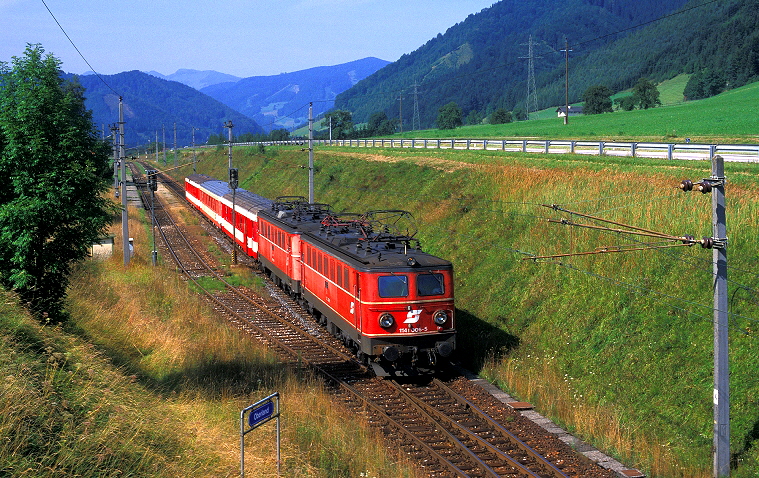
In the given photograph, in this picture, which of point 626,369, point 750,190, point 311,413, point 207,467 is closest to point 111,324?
point 311,413

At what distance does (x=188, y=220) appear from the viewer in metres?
57.8

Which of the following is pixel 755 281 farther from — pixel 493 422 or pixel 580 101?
pixel 580 101

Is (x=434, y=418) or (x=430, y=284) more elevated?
(x=430, y=284)

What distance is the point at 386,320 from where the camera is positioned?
17.1 metres

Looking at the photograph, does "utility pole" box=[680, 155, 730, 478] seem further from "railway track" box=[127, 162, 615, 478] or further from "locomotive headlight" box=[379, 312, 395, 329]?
"locomotive headlight" box=[379, 312, 395, 329]

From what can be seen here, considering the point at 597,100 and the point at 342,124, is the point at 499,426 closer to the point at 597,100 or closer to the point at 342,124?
the point at 342,124

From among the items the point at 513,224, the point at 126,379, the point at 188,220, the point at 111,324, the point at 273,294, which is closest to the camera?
the point at 126,379

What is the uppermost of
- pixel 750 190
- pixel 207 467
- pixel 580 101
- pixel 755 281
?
pixel 580 101

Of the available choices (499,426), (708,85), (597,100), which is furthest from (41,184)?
(708,85)

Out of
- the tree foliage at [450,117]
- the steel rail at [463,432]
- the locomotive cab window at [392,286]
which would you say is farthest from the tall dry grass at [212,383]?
the tree foliage at [450,117]

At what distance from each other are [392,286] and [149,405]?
693 centimetres

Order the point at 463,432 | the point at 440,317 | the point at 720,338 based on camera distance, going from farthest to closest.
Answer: the point at 440,317, the point at 463,432, the point at 720,338

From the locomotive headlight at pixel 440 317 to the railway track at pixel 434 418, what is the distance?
1531mm

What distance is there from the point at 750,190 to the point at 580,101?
532ft
